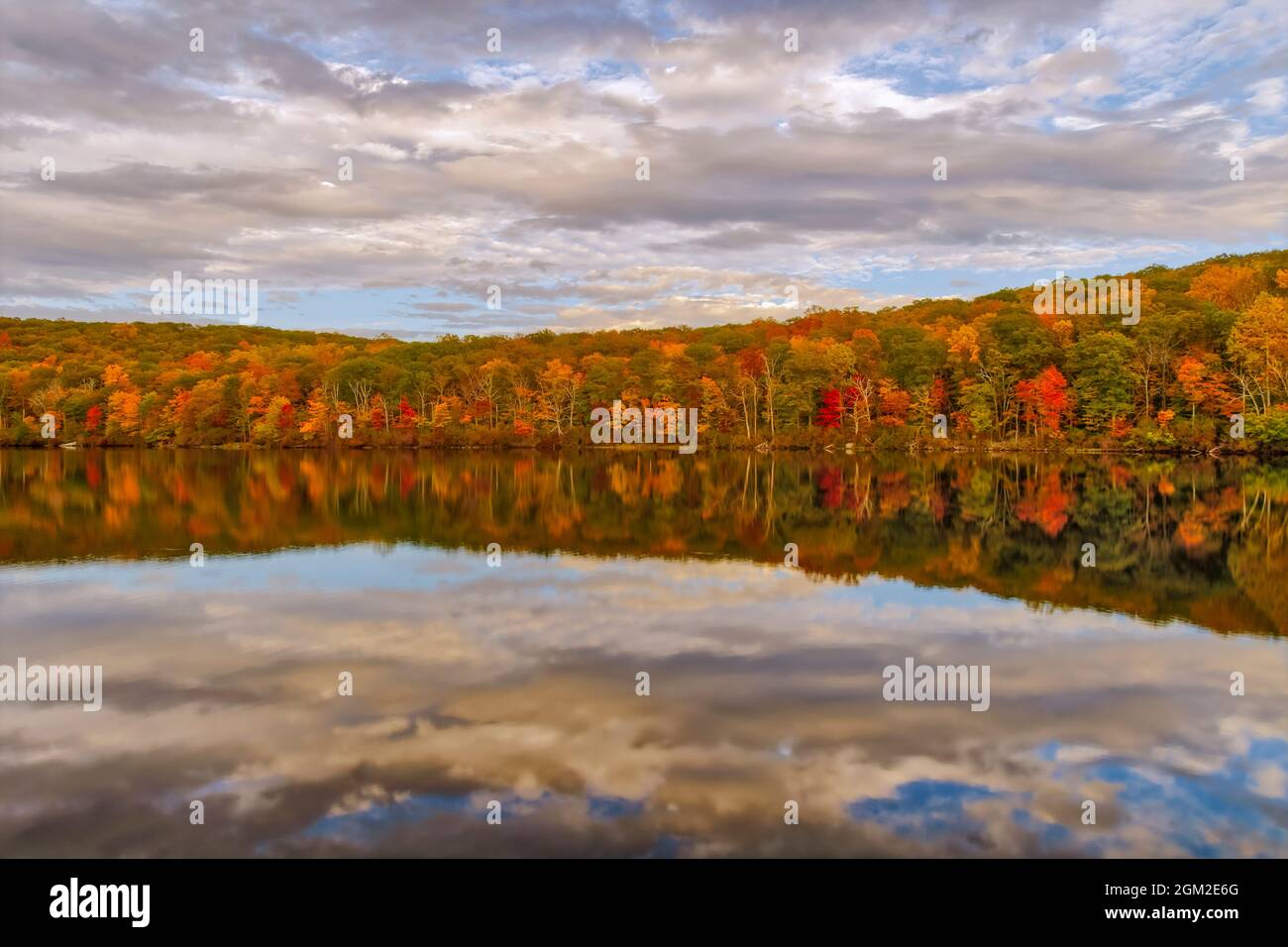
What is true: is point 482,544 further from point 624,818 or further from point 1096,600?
point 624,818

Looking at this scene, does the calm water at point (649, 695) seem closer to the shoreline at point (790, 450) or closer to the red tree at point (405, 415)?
the shoreline at point (790, 450)

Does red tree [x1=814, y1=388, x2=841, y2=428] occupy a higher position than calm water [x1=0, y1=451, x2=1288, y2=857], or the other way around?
red tree [x1=814, y1=388, x2=841, y2=428]

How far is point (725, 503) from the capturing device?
27.2m

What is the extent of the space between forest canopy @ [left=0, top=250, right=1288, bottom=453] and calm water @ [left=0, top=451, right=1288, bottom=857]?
1994 inches

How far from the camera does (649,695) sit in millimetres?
8289

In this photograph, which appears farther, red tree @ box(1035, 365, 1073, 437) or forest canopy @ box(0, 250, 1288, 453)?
red tree @ box(1035, 365, 1073, 437)

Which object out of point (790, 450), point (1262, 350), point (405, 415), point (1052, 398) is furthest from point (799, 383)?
point (405, 415)

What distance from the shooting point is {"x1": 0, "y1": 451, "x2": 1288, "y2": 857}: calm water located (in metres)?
5.69

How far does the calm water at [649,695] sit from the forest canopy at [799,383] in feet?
166

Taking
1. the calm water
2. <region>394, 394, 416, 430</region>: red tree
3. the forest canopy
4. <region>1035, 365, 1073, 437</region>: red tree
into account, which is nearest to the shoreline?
the forest canopy

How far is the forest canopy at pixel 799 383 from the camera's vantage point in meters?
63.6

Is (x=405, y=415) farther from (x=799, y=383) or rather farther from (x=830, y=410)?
(x=830, y=410)

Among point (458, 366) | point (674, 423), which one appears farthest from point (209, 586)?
point (458, 366)

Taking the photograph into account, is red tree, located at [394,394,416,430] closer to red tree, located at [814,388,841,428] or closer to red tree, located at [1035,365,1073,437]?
red tree, located at [814,388,841,428]
